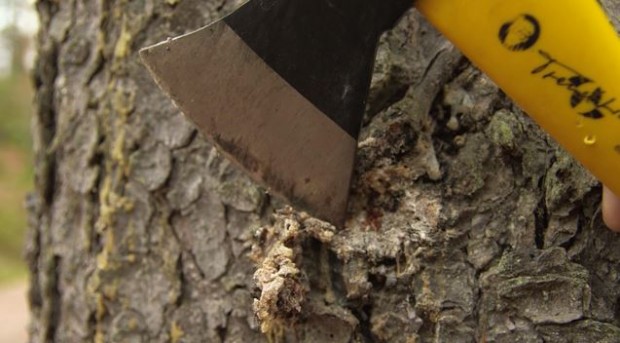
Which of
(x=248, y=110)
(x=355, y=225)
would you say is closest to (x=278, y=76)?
(x=248, y=110)

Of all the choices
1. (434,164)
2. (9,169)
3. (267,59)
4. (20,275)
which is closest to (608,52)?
(434,164)

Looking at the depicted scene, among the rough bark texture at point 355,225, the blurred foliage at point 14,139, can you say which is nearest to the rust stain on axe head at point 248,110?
the rough bark texture at point 355,225

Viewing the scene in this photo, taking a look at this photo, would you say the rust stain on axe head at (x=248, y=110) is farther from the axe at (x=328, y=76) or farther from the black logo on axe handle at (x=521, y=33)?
the black logo on axe handle at (x=521, y=33)

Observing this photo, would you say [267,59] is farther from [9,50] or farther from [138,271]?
[9,50]

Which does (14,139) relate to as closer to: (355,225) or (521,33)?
(355,225)

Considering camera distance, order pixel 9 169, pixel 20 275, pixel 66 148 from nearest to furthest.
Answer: pixel 66 148 < pixel 20 275 < pixel 9 169

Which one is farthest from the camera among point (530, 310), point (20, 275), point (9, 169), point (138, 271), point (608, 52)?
point (9, 169)

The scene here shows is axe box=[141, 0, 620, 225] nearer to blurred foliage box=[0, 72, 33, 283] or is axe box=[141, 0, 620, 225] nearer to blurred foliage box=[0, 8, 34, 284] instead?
blurred foliage box=[0, 72, 33, 283]
